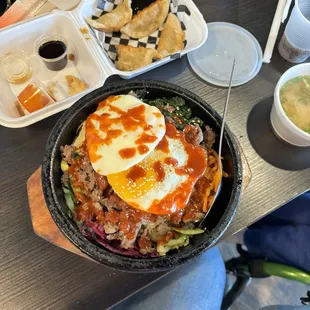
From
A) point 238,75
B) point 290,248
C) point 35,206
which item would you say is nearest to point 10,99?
point 35,206

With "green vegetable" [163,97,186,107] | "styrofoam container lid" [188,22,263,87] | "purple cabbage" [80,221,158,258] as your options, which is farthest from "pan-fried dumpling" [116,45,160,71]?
"purple cabbage" [80,221,158,258]

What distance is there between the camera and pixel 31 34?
176 cm

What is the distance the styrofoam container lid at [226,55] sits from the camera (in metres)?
1.76

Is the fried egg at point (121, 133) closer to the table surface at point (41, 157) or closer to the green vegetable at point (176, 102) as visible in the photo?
the green vegetable at point (176, 102)

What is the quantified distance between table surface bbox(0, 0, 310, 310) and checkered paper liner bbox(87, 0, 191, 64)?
0.48ft

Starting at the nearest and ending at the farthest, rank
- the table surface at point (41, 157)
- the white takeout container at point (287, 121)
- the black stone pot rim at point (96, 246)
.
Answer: the black stone pot rim at point (96, 246), the table surface at point (41, 157), the white takeout container at point (287, 121)

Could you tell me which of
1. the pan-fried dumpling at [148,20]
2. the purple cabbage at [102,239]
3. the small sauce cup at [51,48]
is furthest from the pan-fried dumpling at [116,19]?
the purple cabbage at [102,239]

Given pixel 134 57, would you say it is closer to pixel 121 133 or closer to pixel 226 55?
pixel 226 55

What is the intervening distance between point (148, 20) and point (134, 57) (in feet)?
0.78

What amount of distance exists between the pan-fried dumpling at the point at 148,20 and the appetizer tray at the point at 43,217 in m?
0.77

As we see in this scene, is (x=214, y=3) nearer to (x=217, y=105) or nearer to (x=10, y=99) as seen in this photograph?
(x=217, y=105)

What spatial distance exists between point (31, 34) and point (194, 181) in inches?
41.4

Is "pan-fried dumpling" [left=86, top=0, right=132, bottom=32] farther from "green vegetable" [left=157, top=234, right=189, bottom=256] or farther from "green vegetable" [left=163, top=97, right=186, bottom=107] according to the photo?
"green vegetable" [left=157, top=234, right=189, bottom=256]

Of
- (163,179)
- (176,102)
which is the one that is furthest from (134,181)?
(176,102)
